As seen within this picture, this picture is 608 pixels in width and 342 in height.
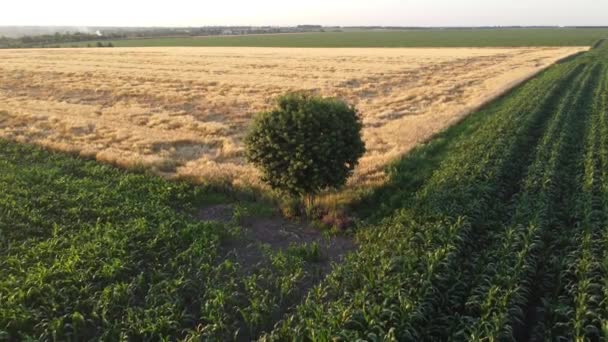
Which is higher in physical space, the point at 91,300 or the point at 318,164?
the point at 318,164

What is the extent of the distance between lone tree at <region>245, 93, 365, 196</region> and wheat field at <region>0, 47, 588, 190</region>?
1.87 m

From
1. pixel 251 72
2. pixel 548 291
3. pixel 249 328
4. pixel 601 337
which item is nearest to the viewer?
pixel 601 337

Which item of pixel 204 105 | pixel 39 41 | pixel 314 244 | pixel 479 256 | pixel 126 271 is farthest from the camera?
pixel 39 41

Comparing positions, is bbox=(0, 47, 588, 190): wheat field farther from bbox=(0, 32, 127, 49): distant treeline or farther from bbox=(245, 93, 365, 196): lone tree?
bbox=(0, 32, 127, 49): distant treeline

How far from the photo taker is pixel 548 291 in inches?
296

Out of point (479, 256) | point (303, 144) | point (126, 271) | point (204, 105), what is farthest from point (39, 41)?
point (479, 256)

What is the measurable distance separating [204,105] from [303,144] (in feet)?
57.9

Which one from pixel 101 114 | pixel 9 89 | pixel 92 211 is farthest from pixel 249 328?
pixel 9 89

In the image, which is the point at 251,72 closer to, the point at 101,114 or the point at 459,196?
the point at 101,114

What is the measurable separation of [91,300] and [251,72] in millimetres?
39886

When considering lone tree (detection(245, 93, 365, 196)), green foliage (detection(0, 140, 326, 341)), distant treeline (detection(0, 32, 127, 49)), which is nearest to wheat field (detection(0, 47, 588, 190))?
lone tree (detection(245, 93, 365, 196))

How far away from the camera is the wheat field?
1641 centimetres

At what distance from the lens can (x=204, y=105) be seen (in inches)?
1073

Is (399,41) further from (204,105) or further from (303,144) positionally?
(303,144)
